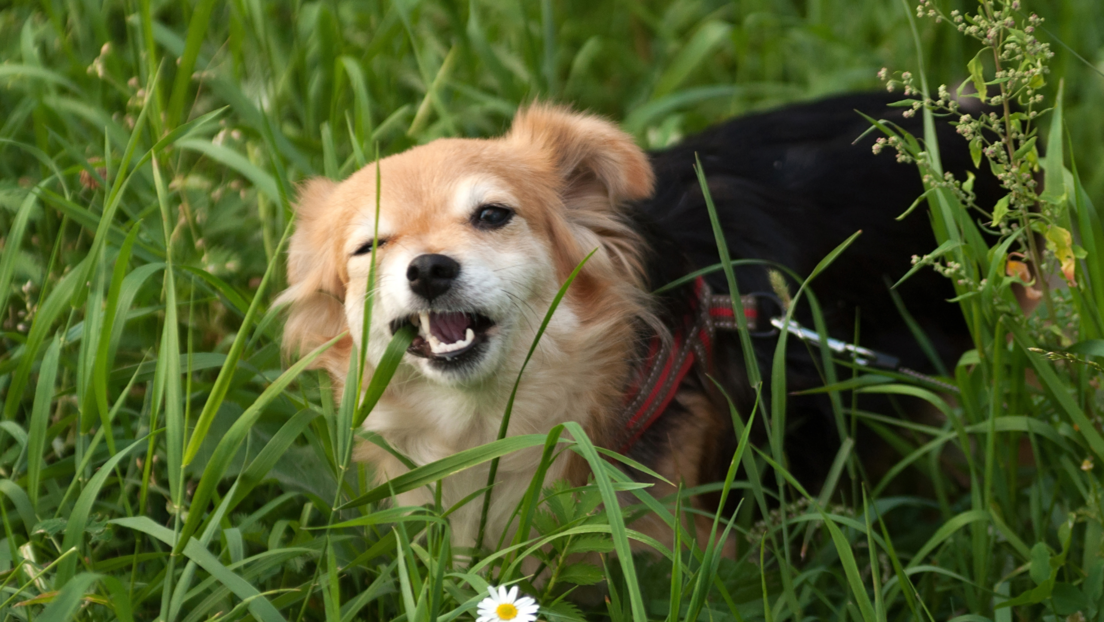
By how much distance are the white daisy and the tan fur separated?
0.58 metres

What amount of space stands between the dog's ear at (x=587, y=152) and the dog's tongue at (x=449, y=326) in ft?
1.61

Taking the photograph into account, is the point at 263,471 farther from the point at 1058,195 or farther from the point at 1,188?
the point at 1058,195

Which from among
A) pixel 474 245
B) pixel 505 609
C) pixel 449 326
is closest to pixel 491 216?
pixel 474 245

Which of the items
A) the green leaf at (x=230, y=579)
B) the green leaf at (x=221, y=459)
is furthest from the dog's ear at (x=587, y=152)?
the green leaf at (x=230, y=579)

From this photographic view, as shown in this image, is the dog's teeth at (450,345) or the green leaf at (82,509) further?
the dog's teeth at (450,345)

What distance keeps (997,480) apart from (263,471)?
155cm

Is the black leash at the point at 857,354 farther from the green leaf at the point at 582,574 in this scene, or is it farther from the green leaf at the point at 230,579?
the green leaf at the point at 230,579

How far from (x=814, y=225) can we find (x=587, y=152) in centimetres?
71

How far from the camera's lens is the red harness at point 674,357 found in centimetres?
213

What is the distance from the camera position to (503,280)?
191 centimetres

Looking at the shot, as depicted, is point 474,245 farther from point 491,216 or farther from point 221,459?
point 221,459

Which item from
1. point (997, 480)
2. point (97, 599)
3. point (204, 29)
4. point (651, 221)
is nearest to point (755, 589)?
point (997, 480)

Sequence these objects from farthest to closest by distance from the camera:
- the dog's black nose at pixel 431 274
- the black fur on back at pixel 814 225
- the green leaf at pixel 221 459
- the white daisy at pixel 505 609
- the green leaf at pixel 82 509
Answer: the black fur on back at pixel 814 225
the dog's black nose at pixel 431 274
the green leaf at pixel 82 509
the green leaf at pixel 221 459
the white daisy at pixel 505 609

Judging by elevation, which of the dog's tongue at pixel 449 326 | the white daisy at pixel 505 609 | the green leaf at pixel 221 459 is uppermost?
the dog's tongue at pixel 449 326
